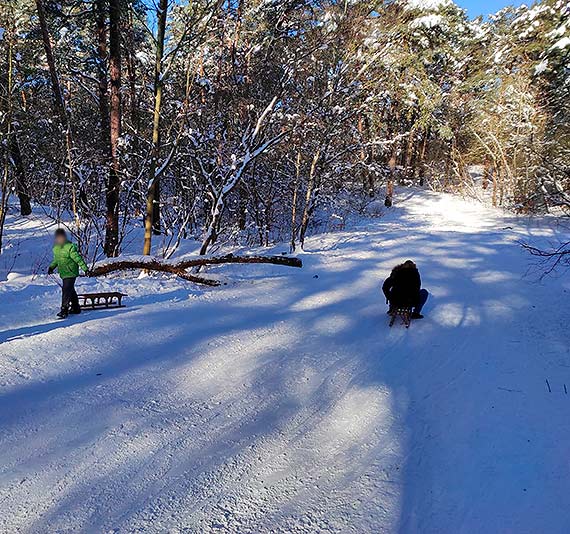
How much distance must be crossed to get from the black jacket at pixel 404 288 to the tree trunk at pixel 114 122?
8216mm

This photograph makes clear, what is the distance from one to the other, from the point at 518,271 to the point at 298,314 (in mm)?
7842

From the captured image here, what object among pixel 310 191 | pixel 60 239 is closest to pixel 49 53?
pixel 60 239

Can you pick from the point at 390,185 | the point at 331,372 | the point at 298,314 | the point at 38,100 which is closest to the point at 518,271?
the point at 298,314

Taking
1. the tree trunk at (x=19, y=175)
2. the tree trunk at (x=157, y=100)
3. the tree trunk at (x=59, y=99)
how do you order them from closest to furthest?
the tree trunk at (x=157, y=100) < the tree trunk at (x=59, y=99) < the tree trunk at (x=19, y=175)

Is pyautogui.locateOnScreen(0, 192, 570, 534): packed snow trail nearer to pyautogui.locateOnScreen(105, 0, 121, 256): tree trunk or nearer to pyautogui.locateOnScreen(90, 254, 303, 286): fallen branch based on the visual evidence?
pyautogui.locateOnScreen(90, 254, 303, 286): fallen branch

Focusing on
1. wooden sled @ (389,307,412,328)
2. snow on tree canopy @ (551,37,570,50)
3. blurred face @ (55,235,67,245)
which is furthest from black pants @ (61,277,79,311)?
snow on tree canopy @ (551,37,570,50)

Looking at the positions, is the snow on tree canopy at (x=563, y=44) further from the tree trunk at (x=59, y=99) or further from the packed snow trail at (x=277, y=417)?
the tree trunk at (x=59, y=99)

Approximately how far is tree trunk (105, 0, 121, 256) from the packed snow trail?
3899 millimetres

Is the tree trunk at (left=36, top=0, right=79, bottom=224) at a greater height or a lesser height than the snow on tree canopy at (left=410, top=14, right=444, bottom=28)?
lesser

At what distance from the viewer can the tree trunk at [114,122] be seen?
10656 millimetres

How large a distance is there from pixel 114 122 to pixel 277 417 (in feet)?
34.1

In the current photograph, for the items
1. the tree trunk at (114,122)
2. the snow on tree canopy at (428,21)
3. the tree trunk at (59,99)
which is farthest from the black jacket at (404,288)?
the snow on tree canopy at (428,21)

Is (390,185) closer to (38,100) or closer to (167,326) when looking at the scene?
(38,100)

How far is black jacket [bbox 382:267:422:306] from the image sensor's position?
7.44 metres
